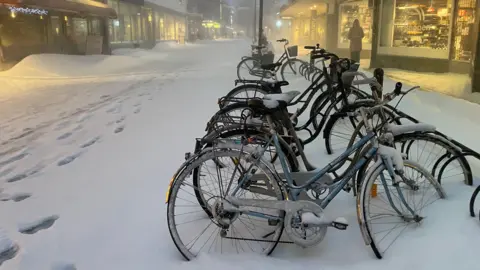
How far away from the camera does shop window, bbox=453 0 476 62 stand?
13305 millimetres

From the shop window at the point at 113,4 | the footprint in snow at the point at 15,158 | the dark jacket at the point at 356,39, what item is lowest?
the footprint in snow at the point at 15,158

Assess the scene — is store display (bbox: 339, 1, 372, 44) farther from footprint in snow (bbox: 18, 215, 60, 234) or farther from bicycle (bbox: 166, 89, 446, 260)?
footprint in snow (bbox: 18, 215, 60, 234)

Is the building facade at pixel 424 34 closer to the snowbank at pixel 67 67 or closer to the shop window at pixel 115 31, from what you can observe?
the snowbank at pixel 67 67

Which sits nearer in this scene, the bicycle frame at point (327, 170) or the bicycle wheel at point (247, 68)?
the bicycle frame at point (327, 170)

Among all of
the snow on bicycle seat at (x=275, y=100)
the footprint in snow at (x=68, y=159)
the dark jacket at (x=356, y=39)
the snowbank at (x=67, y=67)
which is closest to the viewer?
the snow on bicycle seat at (x=275, y=100)

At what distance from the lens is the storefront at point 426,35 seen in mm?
13492

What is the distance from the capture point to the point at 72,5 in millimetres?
19938

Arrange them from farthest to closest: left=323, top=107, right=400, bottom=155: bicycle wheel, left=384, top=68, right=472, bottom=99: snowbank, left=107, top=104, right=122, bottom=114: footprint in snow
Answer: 1. left=384, top=68, right=472, bottom=99: snowbank
2. left=107, top=104, right=122, bottom=114: footprint in snow
3. left=323, top=107, right=400, bottom=155: bicycle wheel

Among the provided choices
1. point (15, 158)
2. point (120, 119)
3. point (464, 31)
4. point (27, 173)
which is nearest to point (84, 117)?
point (120, 119)

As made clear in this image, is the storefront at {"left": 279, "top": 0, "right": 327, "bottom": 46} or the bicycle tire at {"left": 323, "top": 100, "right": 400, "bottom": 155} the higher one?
the storefront at {"left": 279, "top": 0, "right": 327, "bottom": 46}

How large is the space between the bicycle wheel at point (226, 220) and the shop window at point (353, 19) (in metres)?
18.9

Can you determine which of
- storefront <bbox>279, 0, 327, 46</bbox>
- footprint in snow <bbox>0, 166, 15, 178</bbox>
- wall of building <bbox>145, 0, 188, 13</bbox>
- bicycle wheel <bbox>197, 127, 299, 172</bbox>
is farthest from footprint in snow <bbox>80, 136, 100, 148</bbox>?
wall of building <bbox>145, 0, 188, 13</bbox>

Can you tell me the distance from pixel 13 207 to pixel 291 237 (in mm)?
2907

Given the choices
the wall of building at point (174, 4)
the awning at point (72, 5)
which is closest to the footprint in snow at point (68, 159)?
the awning at point (72, 5)
